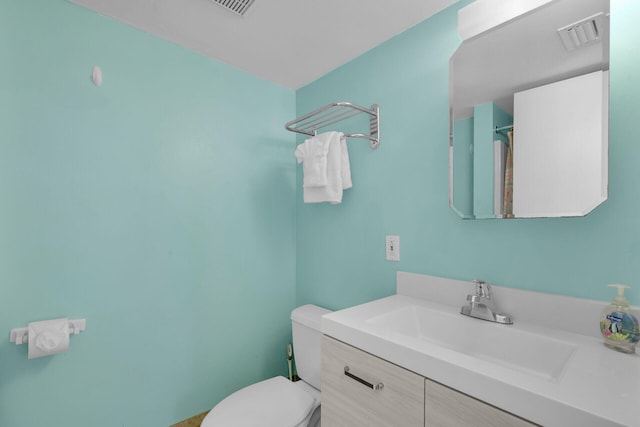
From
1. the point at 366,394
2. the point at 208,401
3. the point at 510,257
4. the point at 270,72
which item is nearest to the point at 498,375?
the point at 366,394

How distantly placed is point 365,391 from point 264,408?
1.90 feet

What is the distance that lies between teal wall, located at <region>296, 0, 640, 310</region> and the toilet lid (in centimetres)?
51

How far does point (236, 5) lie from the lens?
1.18 meters

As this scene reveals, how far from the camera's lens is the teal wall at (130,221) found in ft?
3.55

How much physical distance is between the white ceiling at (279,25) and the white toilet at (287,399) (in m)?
1.41

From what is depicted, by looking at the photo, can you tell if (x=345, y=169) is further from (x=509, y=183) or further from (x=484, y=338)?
(x=484, y=338)

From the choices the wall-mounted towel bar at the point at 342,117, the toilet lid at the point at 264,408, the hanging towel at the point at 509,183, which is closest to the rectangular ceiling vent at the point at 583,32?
the hanging towel at the point at 509,183

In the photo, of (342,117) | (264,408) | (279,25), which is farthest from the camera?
(342,117)

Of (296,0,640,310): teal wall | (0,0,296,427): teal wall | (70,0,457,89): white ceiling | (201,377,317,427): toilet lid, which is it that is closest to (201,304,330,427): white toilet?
(201,377,317,427): toilet lid

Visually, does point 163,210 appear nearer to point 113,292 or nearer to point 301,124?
point 113,292

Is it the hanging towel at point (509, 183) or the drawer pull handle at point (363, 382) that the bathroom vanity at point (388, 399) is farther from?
the hanging towel at point (509, 183)

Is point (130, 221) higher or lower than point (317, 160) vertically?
lower

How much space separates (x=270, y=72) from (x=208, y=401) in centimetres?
189

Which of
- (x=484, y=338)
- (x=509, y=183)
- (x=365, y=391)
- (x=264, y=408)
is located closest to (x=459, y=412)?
(x=365, y=391)
